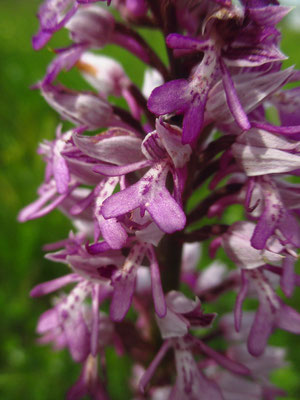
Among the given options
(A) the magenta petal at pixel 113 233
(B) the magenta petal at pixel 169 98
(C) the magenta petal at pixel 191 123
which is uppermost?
(B) the magenta petal at pixel 169 98

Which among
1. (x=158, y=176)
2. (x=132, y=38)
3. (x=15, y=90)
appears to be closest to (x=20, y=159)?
(x=15, y=90)

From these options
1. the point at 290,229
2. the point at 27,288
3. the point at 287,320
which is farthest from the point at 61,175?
the point at 27,288

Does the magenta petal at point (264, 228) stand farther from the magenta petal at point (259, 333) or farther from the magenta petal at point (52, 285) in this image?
the magenta petal at point (52, 285)

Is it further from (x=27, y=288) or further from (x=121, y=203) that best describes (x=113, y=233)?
(x=27, y=288)

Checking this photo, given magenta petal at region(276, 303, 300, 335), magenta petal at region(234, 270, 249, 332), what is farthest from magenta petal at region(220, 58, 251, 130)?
magenta petal at region(276, 303, 300, 335)

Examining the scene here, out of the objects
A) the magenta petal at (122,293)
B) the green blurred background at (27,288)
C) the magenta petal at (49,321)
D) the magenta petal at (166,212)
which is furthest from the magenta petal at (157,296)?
the green blurred background at (27,288)
